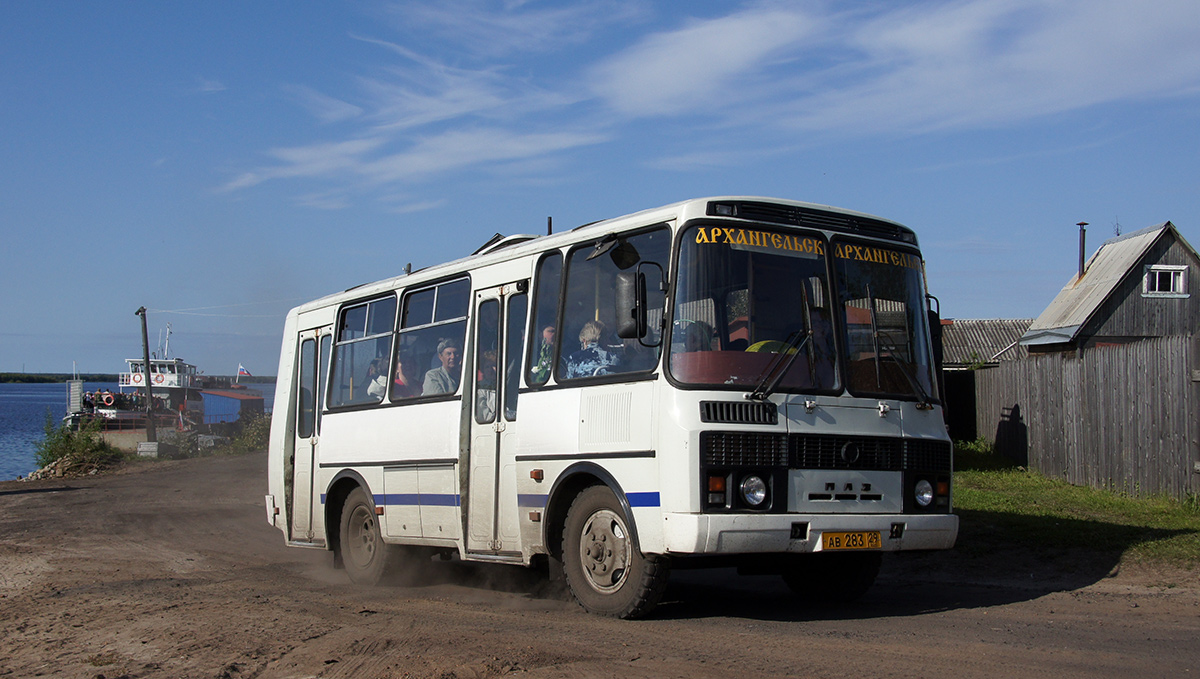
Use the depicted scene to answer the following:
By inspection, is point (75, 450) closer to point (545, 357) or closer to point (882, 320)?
point (545, 357)

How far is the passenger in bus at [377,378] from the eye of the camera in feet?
36.9

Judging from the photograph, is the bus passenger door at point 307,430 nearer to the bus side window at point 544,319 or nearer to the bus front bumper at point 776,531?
the bus side window at point 544,319

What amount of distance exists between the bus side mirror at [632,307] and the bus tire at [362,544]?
486 cm

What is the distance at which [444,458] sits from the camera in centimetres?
998

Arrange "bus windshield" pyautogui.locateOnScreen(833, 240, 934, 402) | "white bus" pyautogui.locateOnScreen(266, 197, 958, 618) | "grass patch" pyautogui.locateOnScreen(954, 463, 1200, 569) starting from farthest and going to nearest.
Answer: "grass patch" pyautogui.locateOnScreen(954, 463, 1200, 569) < "bus windshield" pyautogui.locateOnScreen(833, 240, 934, 402) < "white bus" pyautogui.locateOnScreen(266, 197, 958, 618)

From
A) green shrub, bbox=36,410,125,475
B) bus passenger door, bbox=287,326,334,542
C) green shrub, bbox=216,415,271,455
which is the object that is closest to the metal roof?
green shrub, bbox=216,415,271,455

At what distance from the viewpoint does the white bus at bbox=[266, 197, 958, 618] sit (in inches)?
285

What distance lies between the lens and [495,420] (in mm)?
9367

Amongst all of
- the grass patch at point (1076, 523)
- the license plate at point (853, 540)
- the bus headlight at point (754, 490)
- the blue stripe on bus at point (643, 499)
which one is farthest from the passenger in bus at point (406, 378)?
the grass patch at point (1076, 523)

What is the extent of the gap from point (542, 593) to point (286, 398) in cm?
516

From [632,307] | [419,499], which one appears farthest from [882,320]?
[419,499]

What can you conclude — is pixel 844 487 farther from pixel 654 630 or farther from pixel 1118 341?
pixel 1118 341

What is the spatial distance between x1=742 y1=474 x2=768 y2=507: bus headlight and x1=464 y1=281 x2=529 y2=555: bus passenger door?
244cm

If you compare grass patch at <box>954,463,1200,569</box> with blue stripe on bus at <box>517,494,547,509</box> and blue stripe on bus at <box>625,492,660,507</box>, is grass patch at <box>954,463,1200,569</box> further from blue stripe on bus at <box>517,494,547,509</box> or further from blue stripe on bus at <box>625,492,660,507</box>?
blue stripe on bus at <box>625,492,660,507</box>
